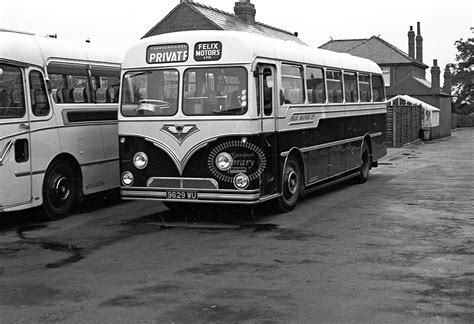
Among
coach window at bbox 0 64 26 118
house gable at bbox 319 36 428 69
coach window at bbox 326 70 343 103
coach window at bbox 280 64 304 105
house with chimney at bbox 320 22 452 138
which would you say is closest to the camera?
coach window at bbox 0 64 26 118

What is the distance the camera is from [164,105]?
1124 centimetres

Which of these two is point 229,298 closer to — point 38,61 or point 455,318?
point 455,318

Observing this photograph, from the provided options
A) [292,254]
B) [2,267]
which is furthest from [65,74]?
[292,254]

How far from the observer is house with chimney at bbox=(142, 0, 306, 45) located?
4256 cm

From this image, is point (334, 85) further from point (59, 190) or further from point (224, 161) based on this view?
point (59, 190)

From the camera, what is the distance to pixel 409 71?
63.3 metres

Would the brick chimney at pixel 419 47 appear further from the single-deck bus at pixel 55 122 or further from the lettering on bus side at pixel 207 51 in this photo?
the lettering on bus side at pixel 207 51

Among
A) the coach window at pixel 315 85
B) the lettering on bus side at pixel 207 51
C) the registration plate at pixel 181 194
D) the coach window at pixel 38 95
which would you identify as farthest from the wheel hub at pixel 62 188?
the coach window at pixel 315 85

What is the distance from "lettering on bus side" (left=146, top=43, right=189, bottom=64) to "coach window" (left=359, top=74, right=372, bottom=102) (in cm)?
697

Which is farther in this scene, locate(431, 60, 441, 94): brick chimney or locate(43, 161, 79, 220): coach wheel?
locate(431, 60, 441, 94): brick chimney

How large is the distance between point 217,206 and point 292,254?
4.42 metres

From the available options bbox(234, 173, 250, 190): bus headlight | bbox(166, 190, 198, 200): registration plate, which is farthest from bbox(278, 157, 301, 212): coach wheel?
bbox(166, 190, 198, 200): registration plate

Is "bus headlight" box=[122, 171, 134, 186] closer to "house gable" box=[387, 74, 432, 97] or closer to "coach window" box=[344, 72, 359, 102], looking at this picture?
"coach window" box=[344, 72, 359, 102]

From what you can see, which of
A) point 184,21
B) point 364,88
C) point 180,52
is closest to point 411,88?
point 184,21
